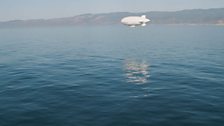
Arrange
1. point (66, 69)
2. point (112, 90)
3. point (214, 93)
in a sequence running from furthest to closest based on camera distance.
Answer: point (66, 69) < point (112, 90) < point (214, 93)

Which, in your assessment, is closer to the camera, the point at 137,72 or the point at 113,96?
the point at 113,96

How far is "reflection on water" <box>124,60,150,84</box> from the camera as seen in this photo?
44169 millimetres

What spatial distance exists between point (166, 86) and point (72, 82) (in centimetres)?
1659

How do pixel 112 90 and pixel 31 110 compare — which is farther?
pixel 112 90

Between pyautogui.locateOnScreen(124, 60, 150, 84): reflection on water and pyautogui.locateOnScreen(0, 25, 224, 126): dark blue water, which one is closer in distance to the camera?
pyautogui.locateOnScreen(0, 25, 224, 126): dark blue water

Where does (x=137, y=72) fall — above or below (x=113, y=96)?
above

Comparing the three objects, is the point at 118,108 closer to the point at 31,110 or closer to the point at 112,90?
the point at 112,90

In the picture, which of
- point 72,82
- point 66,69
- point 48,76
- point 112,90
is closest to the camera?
point 112,90

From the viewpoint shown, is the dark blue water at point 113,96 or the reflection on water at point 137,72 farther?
the reflection on water at point 137,72

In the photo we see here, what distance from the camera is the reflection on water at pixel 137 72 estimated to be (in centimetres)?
4417

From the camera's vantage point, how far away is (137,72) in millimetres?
51031

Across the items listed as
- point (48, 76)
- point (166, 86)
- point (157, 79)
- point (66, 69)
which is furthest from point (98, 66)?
point (166, 86)

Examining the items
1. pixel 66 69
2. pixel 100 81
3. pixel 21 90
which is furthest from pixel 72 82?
pixel 66 69

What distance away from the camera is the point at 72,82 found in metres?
43.5
